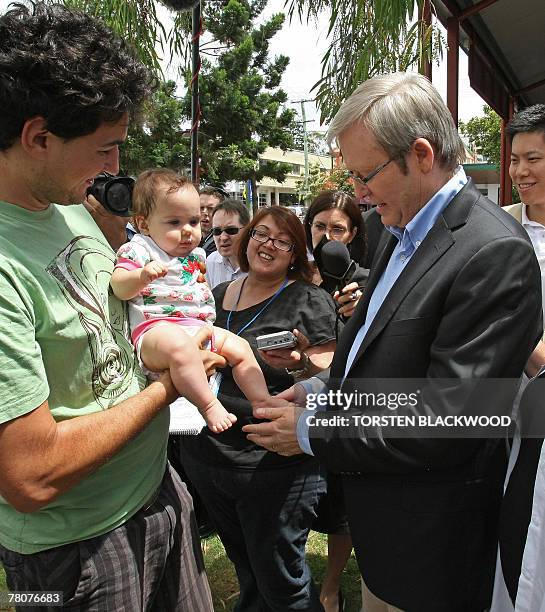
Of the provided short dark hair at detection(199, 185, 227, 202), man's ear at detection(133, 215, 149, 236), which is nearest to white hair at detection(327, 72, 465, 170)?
man's ear at detection(133, 215, 149, 236)

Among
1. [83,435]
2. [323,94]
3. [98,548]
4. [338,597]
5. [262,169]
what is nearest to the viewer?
[83,435]

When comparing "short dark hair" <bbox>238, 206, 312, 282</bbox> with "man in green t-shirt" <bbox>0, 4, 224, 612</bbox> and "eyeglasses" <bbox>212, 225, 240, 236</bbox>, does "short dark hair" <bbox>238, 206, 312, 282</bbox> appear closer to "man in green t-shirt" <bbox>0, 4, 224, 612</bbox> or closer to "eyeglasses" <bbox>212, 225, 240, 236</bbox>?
"man in green t-shirt" <bbox>0, 4, 224, 612</bbox>

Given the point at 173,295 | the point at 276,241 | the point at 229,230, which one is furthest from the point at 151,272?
the point at 229,230

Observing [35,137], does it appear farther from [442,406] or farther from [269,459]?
[269,459]

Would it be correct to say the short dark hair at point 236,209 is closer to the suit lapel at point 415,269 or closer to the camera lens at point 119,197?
the camera lens at point 119,197

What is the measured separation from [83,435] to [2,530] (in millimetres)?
370

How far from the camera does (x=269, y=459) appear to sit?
2.37m

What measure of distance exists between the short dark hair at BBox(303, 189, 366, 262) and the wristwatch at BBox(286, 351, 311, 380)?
3.03 feet

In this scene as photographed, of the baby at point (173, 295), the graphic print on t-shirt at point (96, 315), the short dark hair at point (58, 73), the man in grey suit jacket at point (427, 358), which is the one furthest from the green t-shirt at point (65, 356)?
the man in grey suit jacket at point (427, 358)

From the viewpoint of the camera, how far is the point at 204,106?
24516 mm

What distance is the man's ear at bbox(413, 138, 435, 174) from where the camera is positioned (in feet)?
5.16

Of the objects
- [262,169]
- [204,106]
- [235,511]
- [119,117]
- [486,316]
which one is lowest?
[235,511]

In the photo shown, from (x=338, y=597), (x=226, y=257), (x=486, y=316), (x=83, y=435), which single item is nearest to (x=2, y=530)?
(x=83, y=435)

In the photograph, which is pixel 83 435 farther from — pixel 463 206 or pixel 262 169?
pixel 262 169
